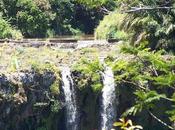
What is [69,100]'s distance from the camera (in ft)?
73.6

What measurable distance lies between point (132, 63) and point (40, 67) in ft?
34.9

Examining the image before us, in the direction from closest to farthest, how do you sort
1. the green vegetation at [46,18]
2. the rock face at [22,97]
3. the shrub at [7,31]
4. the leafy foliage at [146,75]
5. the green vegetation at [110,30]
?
the leafy foliage at [146,75]
the rock face at [22,97]
the green vegetation at [110,30]
the shrub at [7,31]
the green vegetation at [46,18]

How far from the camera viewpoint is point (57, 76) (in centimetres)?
2200

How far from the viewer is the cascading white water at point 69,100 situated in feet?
73.2

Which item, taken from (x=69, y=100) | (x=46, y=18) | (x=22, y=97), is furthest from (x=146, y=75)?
(x=46, y=18)

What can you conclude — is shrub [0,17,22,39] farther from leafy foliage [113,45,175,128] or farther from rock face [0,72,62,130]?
leafy foliage [113,45,175,128]

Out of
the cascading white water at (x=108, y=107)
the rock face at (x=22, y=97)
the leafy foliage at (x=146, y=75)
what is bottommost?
the cascading white water at (x=108, y=107)

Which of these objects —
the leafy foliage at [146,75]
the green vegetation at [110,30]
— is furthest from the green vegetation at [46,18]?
the leafy foliage at [146,75]

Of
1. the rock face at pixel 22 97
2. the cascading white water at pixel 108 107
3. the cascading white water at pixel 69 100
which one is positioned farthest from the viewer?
the cascading white water at pixel 108 107

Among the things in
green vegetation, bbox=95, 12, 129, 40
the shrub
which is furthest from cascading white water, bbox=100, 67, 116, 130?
the shrub

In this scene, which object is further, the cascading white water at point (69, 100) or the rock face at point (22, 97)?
the cascading white water at point (69, 100)

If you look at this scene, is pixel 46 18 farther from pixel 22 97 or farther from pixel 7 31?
pixel 22 97

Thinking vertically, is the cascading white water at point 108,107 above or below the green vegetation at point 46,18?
below

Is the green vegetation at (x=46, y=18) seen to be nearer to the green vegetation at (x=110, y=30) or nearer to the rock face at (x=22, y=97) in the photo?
the green vegetation at (x=110, y=30)
